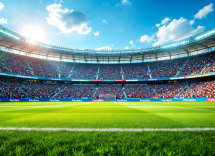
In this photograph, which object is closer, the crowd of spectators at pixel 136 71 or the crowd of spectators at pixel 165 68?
the crowd of spectators at pixel 165 68

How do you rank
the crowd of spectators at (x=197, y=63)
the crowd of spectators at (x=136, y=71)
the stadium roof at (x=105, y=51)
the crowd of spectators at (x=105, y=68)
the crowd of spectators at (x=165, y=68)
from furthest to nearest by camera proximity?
1. the crowd of spectators at (x=136, y=71)
2. the crowd of spectators at (x=165, y=68)
3. the crowd of spectators at (x=105, y=68)
4. the crowd of spectators at (x=197, y=63)
5. the stadium roof at (x=105, y=51)

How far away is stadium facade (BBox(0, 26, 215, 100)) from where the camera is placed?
95.7 feet

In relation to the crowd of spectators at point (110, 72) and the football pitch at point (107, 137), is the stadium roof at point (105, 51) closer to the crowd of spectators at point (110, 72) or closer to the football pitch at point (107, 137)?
the crowd of spectators at point (110, 72)

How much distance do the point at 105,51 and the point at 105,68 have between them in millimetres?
7357

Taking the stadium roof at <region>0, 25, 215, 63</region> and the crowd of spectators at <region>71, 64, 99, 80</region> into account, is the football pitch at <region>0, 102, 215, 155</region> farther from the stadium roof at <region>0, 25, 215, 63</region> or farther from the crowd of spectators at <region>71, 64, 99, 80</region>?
the crowd of spectators at <region>71, 64, 99, 80</region>

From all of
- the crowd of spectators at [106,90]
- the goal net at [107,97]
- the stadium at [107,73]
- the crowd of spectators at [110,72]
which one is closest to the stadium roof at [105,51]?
the stadium at [107,73]

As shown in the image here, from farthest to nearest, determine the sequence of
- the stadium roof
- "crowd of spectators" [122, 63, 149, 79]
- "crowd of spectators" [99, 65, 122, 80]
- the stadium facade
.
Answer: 1. "crowd of spectators" [99, 65, 122, 80]
2. "crowd of spectators" [122, 63, 149, 79]
3. the stadium facade
4. the stadium roof

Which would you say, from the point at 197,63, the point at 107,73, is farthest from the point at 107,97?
the point at 197,63

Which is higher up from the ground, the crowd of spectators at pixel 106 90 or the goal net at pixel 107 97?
the crowd of spectators at pixel 106 90

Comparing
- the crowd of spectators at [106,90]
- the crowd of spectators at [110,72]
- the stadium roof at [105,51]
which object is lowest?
the crowd of spectators at [106,90]

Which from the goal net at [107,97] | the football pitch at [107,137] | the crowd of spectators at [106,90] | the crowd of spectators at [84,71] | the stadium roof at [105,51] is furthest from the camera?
the crowd of spectators at [84,71]

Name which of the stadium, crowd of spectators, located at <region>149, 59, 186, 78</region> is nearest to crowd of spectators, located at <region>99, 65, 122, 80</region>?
the stadium

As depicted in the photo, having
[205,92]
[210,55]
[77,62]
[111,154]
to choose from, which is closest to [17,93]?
[77,62]

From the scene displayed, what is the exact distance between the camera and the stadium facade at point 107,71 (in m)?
29.2
